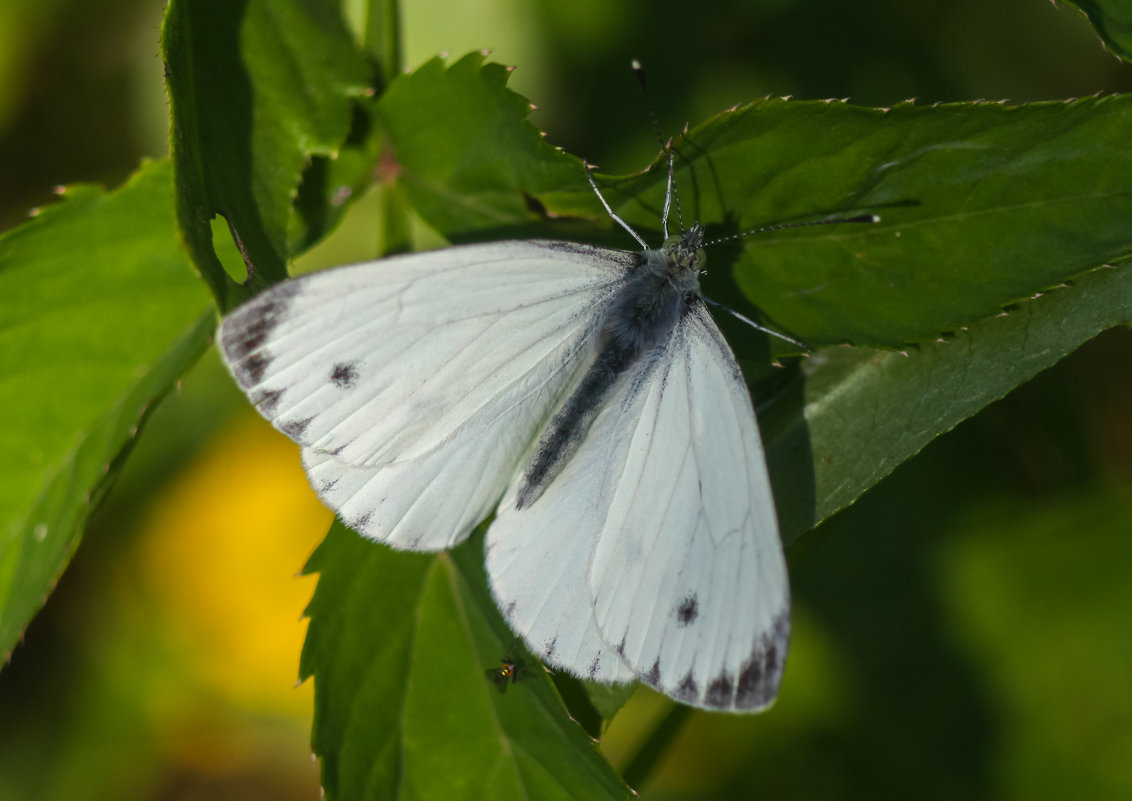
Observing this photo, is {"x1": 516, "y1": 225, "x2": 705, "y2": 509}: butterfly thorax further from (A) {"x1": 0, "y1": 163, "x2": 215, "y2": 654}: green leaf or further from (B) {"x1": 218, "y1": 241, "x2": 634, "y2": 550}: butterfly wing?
(A) {"x1": 0, "y1": 163, "x2": 215, "y2": 654}: green leaf

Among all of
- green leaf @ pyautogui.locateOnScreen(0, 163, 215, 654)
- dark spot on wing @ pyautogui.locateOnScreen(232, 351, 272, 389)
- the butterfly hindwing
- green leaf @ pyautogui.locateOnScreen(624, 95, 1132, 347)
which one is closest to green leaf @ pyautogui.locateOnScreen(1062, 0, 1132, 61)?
green leaf @ pyautogui.locateOnScreen(624, 95, 1132, 347)

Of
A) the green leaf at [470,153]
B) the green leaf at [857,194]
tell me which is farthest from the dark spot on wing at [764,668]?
the green leaf at [470,153]

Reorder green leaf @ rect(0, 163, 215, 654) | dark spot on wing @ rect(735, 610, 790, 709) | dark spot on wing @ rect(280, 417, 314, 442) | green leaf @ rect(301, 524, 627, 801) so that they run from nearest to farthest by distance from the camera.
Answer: dark spot on wing @ rect(735, 610, 790, 709)
dark spot on wing @ rect(280, 417, 314, 442)
green leaf @ rect(301, 524, 627, 801)
green leaf @ rect(0, 163, 215, 654)

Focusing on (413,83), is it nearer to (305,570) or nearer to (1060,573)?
(305,570)

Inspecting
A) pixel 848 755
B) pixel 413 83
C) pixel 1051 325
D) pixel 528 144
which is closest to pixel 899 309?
pixel 1051 325

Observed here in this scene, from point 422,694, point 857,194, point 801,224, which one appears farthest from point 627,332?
point 422,694

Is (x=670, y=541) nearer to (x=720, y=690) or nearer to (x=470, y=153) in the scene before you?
(x=720, y=690)

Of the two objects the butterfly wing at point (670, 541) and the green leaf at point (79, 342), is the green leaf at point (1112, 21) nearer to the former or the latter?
the butterfly wing at point (670, 541)

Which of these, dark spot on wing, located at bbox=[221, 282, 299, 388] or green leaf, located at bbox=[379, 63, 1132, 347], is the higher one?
dark spot on wing, located at bbox=[221, 282, 299, 388]
